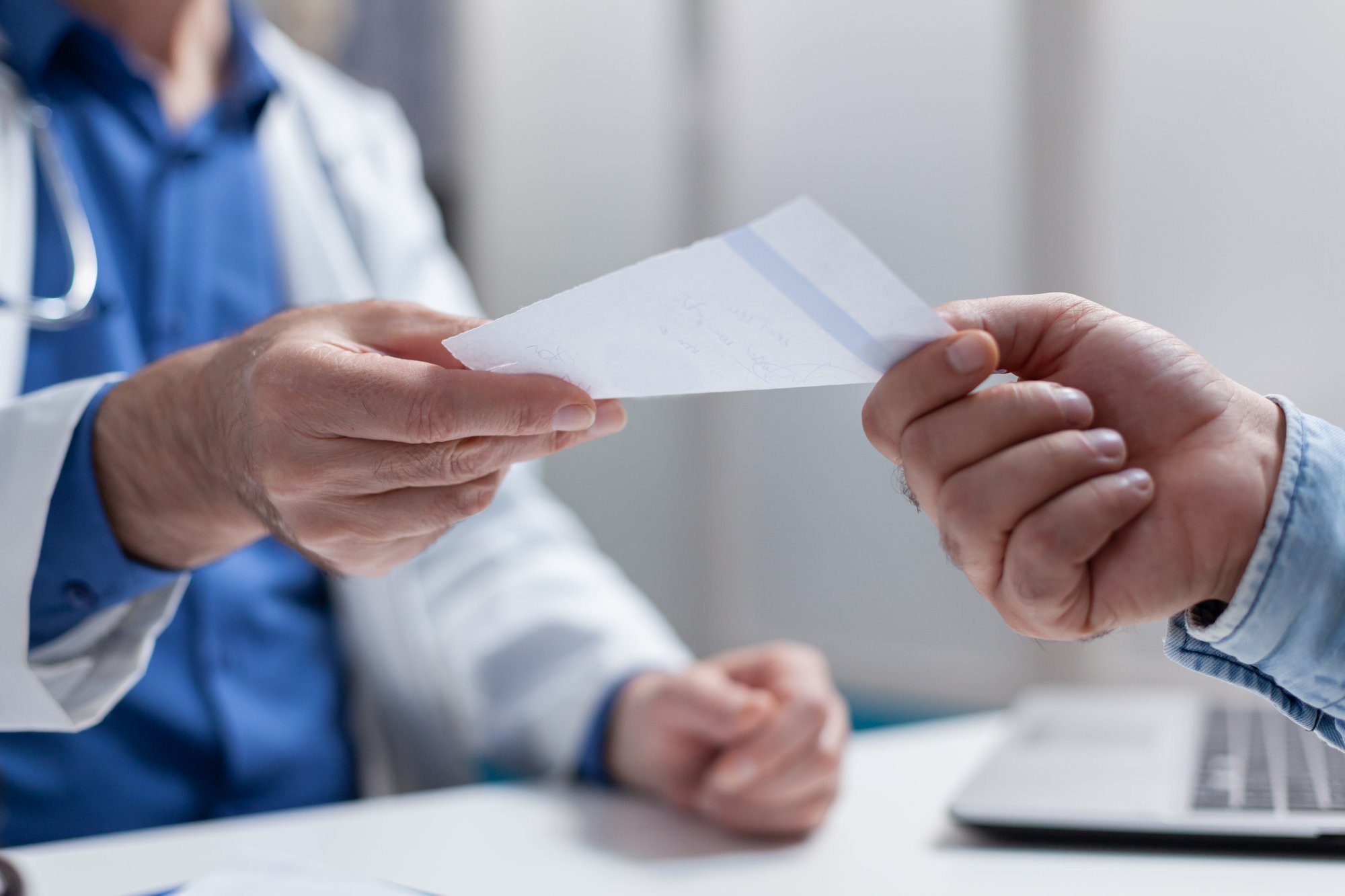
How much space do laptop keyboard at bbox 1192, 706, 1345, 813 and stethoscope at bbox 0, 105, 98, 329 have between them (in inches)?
26.4

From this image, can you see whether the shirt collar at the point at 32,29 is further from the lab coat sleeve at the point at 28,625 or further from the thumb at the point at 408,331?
the thumb at the point at 408,331

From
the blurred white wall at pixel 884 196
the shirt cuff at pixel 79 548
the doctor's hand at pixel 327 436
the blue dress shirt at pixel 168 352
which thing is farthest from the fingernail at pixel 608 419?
the blurred white wall at pixel 884 196

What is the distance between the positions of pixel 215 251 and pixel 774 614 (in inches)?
49.7

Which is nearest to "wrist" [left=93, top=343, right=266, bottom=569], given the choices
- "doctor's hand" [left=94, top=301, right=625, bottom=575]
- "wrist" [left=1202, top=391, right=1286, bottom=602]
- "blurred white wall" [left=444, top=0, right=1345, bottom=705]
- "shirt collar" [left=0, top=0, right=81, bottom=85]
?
"doctor's hand" [left=94, top=301, right=625, bottom=575]

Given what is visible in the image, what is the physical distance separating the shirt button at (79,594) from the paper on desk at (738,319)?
0.23 metres

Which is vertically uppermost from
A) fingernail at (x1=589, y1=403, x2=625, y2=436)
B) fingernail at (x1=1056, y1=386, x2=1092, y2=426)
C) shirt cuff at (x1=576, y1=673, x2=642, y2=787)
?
fingernail at (x1=1056, y1=386, x2=1092, y2=426)

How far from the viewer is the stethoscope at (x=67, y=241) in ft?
2.05

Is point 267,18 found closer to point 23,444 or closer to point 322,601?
point 322,601

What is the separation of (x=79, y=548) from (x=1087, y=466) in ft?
1.32

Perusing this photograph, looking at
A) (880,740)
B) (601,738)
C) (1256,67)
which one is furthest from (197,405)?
(1256,67)

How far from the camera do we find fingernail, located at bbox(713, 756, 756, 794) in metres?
0.56

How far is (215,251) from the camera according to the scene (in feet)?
2.72

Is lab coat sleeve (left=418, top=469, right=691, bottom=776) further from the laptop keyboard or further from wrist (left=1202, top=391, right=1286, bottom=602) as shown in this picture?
wrist (left=1202, top=391, right=1286, bottom=602)

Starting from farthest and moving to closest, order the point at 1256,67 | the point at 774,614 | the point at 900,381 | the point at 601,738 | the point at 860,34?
the point at 774,614 → the point at 860,34 → the point at 1256,67 → the point at 601,738 → the point at 900,381
